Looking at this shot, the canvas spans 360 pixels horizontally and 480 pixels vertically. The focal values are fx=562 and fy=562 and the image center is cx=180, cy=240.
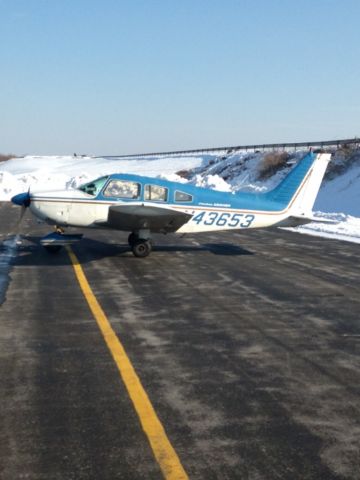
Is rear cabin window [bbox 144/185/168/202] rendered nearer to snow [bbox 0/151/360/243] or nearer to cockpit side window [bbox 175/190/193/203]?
cockpit side window [bbox 175/190/193/203]

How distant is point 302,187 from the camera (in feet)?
55.3

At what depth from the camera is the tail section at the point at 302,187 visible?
16.7m

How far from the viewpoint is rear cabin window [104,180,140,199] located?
49.9 ft

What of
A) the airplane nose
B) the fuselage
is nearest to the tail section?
the fuselage

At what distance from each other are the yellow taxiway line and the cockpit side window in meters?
7.60

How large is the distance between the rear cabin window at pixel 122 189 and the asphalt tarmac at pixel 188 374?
319 cm

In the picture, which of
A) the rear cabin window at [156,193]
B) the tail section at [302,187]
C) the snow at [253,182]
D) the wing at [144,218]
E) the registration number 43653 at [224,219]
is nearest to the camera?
the wing at [144,218]

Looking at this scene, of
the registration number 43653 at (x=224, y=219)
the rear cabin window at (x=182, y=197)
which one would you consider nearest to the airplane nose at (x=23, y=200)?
the rear cabin window at (x=182, y=197)

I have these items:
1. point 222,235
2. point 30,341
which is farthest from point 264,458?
point 222,235

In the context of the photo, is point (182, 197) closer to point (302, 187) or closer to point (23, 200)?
point (302, 187)

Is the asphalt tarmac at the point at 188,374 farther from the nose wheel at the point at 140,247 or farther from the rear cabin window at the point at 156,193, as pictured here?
the rear cabin window at the point at 156,193

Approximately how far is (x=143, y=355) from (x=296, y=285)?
5.57 m

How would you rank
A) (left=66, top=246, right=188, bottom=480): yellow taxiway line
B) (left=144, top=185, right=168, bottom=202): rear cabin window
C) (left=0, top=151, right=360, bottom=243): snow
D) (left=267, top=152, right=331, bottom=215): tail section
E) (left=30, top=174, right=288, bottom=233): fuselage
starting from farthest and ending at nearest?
(left=0, top=151, right=360, bottom=243): snow
(left=267, top=152, right=331, bottom=215): tail section
(left=144, top=185, right=168, bottom=202): rear cabin window
(left=30, top=174, right=288, bottom=233): fuselage
(left=66, top=246, right=188, bottom=480): yellow taxiway line

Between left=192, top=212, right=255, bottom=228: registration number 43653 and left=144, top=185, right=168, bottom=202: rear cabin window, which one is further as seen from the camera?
left=192, top=212, right=255, bottom=228: registration number 43653
